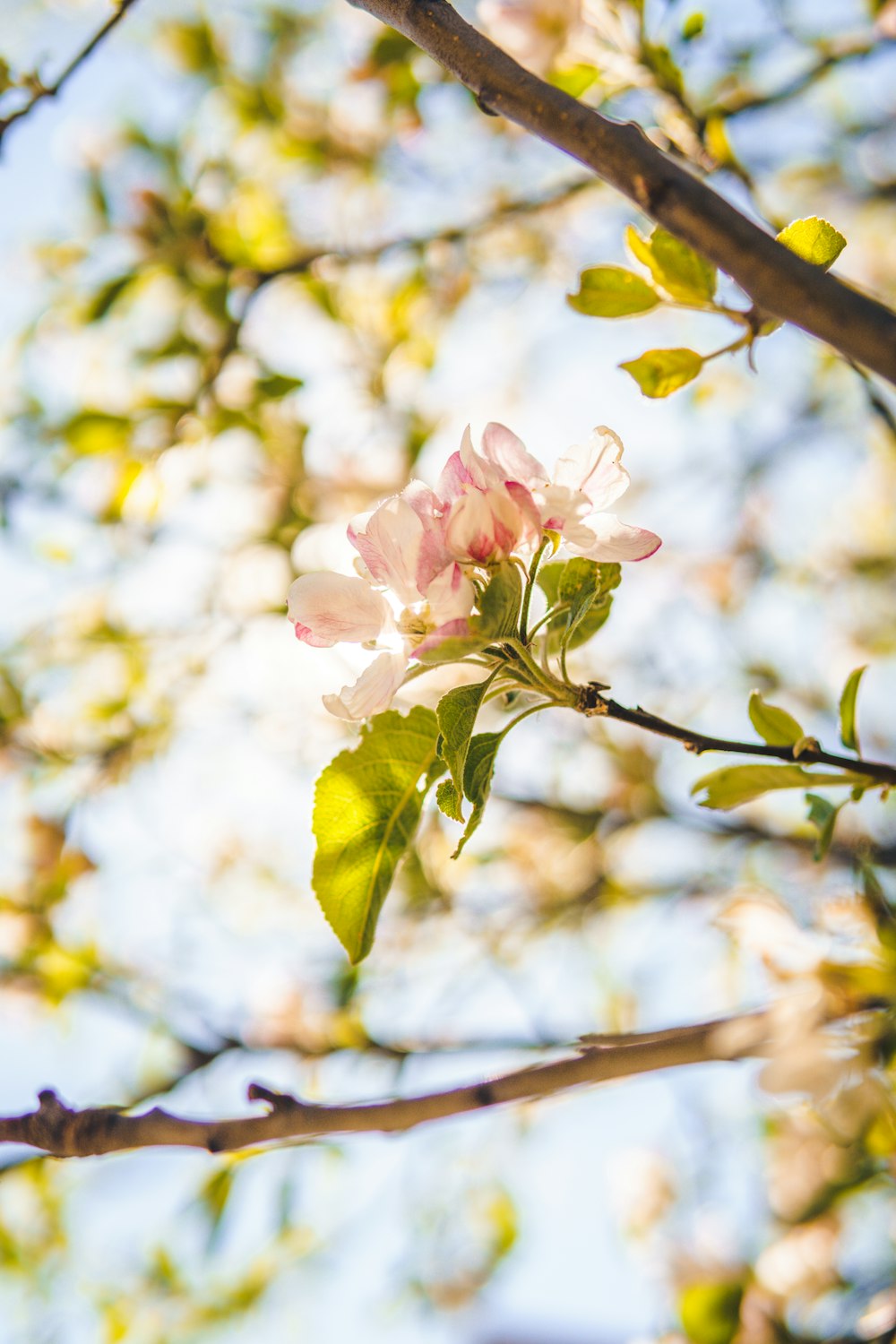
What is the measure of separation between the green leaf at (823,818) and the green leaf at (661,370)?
0.21 m

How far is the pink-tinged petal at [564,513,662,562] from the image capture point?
43 cm

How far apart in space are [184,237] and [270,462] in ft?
0.95

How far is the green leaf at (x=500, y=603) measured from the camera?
1.27ft

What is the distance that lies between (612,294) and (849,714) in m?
0.23

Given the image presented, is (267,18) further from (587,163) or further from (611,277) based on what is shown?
(587,163)

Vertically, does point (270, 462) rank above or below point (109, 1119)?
above

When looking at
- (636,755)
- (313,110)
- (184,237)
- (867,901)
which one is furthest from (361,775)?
(313,110)

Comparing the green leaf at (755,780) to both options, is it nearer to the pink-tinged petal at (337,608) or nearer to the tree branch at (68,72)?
the pink-tinged petal at (337,608)

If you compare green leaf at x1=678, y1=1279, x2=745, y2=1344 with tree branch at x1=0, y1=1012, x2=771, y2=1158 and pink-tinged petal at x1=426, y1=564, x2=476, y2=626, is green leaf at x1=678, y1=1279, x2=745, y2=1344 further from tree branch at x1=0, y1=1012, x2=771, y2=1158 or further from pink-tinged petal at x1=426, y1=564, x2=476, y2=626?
pink-tinged petal at x1=426, y1=564, x2=476, y2=626

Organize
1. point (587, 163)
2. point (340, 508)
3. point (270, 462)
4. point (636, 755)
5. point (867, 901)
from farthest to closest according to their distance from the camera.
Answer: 1. point (636, 755)
2. point (340, 508)
3. point (270, 462)
4. point (867, 901)
5. point (587, 163)

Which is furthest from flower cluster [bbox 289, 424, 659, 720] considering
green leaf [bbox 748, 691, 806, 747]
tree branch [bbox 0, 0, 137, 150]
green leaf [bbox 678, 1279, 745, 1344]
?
green leaf [bbox 678, 1279, 745, 1344]

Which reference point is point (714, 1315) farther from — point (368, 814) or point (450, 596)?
point (450, 596)

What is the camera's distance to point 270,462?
135 cm

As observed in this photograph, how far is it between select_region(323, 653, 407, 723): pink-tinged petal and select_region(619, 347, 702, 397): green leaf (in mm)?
192
